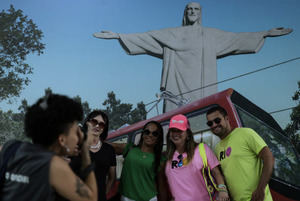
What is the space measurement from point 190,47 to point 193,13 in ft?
6.26

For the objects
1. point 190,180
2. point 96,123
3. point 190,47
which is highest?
point 190,47

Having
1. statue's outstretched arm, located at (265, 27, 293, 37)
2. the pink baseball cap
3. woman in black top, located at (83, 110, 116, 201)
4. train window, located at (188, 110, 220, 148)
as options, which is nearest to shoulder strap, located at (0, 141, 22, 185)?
woman in black top, located at (83, 110, 116, 201)

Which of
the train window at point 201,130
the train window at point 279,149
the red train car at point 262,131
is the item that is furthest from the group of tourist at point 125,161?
the train window at point 201,130

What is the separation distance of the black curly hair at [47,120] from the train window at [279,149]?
7.61 ft

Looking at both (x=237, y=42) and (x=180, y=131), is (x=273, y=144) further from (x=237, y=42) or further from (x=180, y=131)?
(x=237, y=42)

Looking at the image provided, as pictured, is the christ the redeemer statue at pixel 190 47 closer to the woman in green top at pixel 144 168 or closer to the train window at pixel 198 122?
the train window at pixel 198 122

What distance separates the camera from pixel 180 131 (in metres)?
2.53

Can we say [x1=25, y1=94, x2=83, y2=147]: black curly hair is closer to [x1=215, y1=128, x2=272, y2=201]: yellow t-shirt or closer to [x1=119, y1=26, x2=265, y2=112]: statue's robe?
[x1=215, y1=128, x2=272, y2=201]: yellow t-shirt

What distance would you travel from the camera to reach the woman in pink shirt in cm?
227

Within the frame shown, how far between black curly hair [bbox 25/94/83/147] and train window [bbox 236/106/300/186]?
7.61 ft

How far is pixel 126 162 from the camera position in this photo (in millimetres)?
2592

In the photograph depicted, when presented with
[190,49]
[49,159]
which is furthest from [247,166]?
[190,49]

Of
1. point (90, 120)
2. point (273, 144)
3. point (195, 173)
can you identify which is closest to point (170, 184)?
point (195, 173)

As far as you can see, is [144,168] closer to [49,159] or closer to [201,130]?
[49,159]
